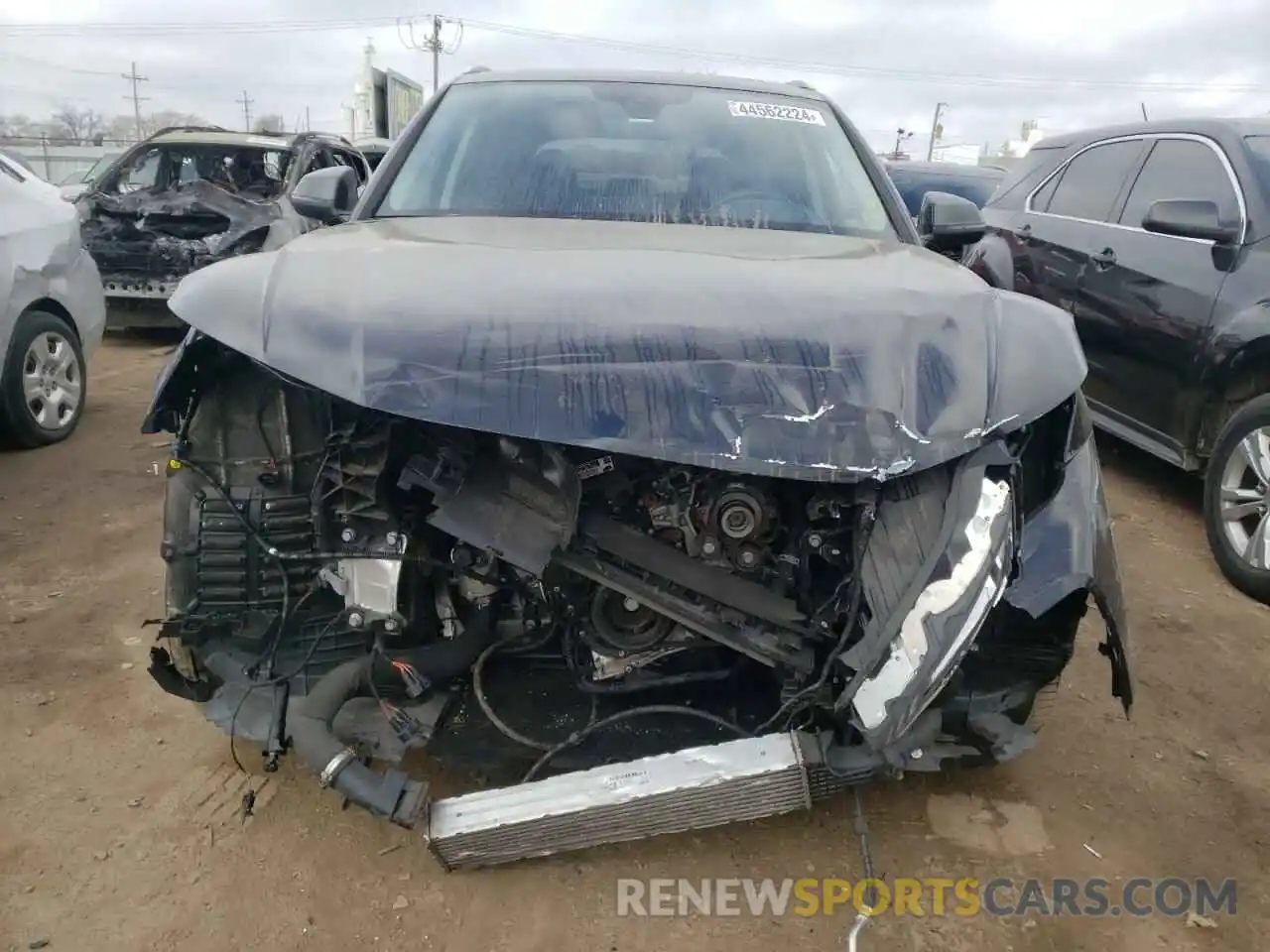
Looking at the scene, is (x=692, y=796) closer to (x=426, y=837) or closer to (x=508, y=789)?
(x=508, y=789)

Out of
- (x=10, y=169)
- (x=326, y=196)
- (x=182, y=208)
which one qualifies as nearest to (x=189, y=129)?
(x=182, y=208)

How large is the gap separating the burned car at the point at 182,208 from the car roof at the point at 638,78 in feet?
15.0

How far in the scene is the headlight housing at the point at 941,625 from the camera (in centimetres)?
187

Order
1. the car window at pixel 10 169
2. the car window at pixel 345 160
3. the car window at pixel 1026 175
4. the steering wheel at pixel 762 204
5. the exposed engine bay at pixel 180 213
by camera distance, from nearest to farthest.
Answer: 1. the steering wheel at pixel 762 204
2. the car window at pixel 10 169
3. the car window at pixel 1026 175
4. the exposed engine bay at pixel 180 213
5. the car window at pixel 345 160

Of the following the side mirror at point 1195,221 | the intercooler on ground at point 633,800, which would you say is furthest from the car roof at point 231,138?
the intercooler on ground at point 633,800

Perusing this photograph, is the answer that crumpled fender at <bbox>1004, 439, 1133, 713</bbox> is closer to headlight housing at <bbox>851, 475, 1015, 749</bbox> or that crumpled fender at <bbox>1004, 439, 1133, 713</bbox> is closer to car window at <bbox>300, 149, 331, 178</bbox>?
headlight housing at <bbox>851, 475, 1015, 749</bbox>

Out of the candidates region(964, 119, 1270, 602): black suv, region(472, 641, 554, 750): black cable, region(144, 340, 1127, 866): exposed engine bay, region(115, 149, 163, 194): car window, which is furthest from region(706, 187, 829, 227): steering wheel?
region(115, 149, 163, 194): car window

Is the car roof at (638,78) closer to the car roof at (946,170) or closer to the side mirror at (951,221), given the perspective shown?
the side mirror at (951,221)

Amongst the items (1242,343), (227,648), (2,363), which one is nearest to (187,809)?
(227,648)

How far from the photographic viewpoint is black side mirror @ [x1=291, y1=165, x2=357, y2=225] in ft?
11.0

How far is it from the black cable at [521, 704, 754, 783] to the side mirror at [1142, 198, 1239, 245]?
3.37 m

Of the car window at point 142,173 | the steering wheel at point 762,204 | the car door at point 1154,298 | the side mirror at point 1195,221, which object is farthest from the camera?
the car window at point 142,173

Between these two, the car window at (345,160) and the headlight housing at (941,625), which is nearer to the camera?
the headlight housing at (941,625)

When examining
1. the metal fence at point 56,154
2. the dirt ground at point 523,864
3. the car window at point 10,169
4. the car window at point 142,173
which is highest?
the car window at point 10,169
